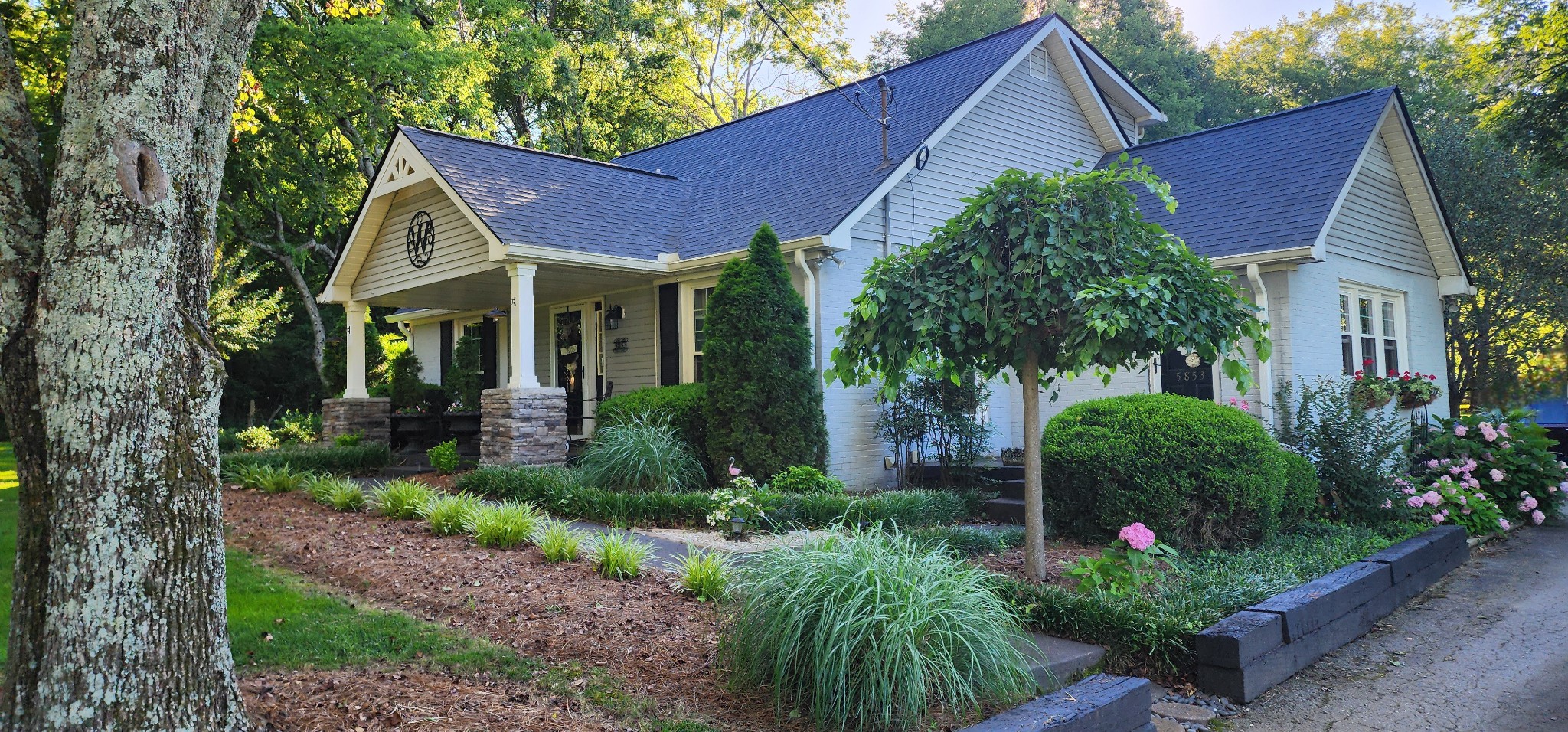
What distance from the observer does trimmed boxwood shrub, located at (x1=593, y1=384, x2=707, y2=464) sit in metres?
10.2

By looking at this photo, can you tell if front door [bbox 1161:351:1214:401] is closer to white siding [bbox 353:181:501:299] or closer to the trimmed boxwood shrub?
the trimmed boxwood shrub

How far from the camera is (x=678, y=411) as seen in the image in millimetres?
10266

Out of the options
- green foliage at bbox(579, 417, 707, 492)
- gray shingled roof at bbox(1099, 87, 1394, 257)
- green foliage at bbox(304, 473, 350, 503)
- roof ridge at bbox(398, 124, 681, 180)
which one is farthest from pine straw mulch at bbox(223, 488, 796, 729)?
gray shingled roof at bbox(1099, 87, 1394, 257)

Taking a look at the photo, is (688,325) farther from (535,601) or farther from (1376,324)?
(1376,324)

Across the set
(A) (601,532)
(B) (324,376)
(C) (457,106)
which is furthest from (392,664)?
(C) (457,106)

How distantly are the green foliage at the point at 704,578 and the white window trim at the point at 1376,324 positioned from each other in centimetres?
966

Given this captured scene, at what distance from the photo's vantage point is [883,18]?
30812mm

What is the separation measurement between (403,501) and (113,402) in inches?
233

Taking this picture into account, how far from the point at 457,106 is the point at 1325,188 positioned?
18.4 meters

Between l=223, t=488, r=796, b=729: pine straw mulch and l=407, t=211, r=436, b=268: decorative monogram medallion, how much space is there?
5118mm

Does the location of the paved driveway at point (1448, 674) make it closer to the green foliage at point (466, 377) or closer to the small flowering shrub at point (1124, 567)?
the small flowering shrub at point (1124, 567)

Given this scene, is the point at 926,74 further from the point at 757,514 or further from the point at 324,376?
the point at 324,376

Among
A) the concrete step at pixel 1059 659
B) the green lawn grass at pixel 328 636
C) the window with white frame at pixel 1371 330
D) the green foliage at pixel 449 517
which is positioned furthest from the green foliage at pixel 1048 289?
the window with white frame at pixel 1371 330

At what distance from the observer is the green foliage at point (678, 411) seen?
10219 mm
